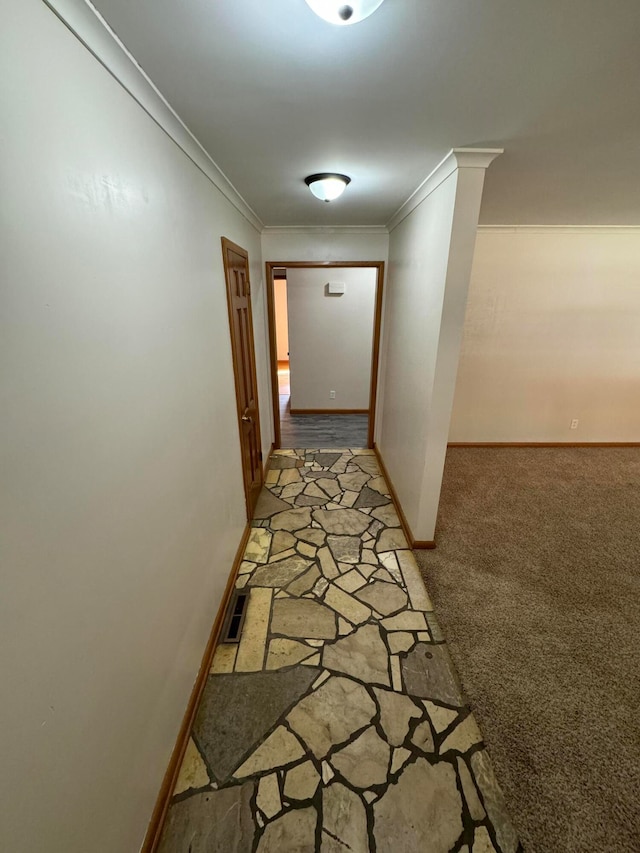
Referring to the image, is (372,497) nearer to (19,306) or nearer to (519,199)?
(519,199)

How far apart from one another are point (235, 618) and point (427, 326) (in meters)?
2.16

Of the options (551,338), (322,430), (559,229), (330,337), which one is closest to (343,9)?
(559,229)

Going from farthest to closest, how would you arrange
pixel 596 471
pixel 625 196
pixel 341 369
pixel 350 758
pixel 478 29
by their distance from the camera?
pixel 341 369
pixel 596 471
pixel 625 196
pixel 350 758
pixel 478 29

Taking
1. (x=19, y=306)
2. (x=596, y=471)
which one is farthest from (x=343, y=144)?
(x=596, y=471)

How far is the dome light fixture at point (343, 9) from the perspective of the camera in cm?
71

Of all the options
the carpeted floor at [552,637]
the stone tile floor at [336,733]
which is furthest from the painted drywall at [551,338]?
the stone tile floor at [336,733]

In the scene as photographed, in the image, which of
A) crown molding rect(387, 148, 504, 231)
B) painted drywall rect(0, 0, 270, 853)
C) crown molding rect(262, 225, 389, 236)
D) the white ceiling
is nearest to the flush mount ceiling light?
the white ceiling

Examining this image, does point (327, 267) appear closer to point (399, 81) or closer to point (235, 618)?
point (399, 81)

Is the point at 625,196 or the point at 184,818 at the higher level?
the point at 625,196

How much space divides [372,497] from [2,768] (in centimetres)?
281

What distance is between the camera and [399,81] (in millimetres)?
1097

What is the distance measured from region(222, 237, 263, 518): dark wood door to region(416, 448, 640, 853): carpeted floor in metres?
1.49

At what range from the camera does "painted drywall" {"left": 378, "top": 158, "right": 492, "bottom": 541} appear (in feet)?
5.96

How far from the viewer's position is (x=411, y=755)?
4.60 ft
